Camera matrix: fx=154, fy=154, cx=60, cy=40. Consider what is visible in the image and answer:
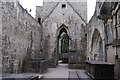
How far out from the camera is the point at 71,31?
17.3 metres

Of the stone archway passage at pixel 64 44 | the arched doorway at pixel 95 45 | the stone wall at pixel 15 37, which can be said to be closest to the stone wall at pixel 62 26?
the arched doorway at pixel 95 45

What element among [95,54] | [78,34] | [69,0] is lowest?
[95,54]

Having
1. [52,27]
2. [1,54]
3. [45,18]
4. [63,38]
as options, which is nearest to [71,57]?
[52,27]

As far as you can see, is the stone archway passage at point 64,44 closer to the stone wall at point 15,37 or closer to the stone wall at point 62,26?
the stone wall at point 62,26

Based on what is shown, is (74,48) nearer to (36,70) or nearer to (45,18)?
(45,18)

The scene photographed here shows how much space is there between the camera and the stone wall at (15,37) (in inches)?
328

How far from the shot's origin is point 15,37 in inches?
380

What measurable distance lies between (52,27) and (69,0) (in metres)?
4.93

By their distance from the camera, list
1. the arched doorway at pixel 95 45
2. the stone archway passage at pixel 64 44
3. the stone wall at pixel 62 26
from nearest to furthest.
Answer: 1. the arched doorway at pixel 95 45
2. the stone wall at pixel 62 26
3. the stone archway passage at pixel 64 44

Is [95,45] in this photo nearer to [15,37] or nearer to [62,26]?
[62,26]

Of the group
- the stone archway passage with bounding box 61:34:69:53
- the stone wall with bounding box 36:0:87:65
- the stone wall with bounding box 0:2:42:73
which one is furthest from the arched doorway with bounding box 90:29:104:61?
the stone archway passage with bounding box 61:34:69:53

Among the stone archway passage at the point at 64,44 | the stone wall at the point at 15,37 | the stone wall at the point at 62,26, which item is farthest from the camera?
the stone archway passage at the point at 64,44

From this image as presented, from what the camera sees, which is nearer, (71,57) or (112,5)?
(112,5)

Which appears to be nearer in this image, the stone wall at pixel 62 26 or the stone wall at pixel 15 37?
the stone wall at pixel 15 37
